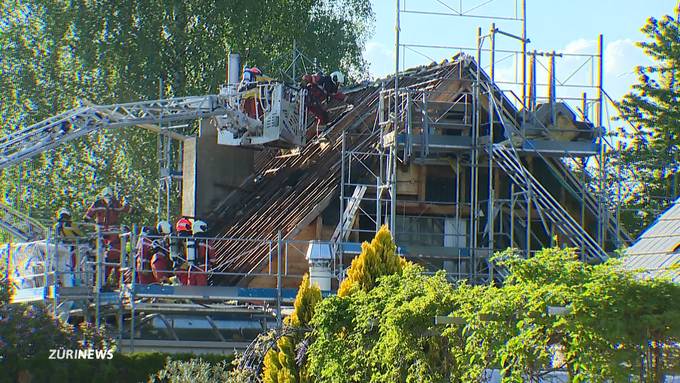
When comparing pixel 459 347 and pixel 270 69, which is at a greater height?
pixel 270 69

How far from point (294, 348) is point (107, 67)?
2373 centimetres

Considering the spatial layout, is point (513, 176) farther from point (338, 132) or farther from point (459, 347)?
point (459, 347)

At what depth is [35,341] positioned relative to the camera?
2247 centimetres

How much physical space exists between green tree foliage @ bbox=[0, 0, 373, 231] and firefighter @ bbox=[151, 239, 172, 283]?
15448 mm

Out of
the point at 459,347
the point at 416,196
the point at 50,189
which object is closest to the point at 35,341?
the point at 416,196

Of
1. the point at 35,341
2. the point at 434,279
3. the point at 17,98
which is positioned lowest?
the point at 35,341

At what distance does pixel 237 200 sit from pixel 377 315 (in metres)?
15.5

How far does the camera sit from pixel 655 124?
36219 mm

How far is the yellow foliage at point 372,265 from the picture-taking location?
58.9 feet

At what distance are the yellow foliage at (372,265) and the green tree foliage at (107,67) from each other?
23.0 m

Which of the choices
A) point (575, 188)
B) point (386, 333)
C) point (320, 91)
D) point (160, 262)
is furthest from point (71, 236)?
point (386, 333)

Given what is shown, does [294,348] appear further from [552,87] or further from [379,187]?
[552,87]

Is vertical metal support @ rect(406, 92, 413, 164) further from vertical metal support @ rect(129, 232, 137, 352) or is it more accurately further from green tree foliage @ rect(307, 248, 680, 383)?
green tree foliage @ rect(307, 248, 680, 383)

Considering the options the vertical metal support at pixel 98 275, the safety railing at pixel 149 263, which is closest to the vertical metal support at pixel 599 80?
the safety railing at pixel 149 263
